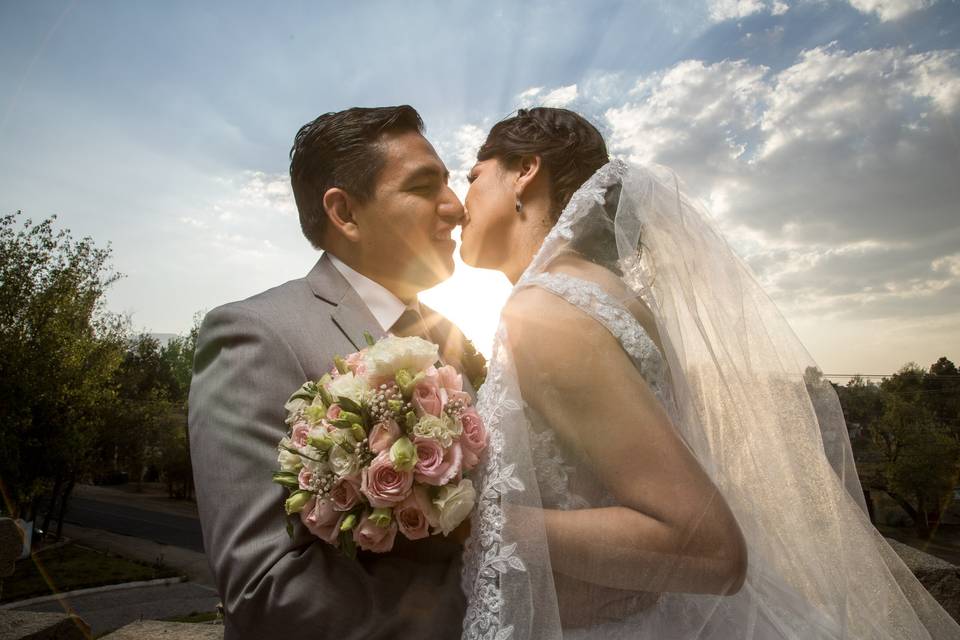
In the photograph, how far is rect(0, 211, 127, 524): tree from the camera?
2412 cm

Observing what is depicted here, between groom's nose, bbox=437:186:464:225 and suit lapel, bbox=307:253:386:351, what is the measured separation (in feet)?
2.17

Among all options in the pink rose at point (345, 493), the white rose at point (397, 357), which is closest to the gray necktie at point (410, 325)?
the white rose at point (397, 357)

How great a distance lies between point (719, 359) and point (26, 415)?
95.2ft

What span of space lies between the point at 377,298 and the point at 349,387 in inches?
50.3

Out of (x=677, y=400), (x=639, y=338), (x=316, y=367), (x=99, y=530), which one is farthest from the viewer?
(x=99, y=530)

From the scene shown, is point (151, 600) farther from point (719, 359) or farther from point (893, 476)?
point (893, 476)

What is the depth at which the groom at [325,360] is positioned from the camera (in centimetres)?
200

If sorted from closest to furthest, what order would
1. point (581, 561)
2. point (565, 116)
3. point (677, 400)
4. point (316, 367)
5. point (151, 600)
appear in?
point (581, 561) → point (677, 400) → point (316, 367) → point (565, 116) → point (151, 600)

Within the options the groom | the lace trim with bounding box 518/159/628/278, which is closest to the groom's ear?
the groom

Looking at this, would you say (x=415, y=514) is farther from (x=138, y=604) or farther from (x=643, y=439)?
(x=138, y=604)

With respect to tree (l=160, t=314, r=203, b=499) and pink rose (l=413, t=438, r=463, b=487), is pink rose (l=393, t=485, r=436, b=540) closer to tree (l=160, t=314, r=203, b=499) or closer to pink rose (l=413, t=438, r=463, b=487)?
pink rose (l=413, t=438, r=463, b=487)

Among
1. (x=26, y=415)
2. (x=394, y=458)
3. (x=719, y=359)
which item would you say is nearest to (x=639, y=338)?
(x=719, y=359)

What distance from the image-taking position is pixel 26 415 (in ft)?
80.3

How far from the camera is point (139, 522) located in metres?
40.8
